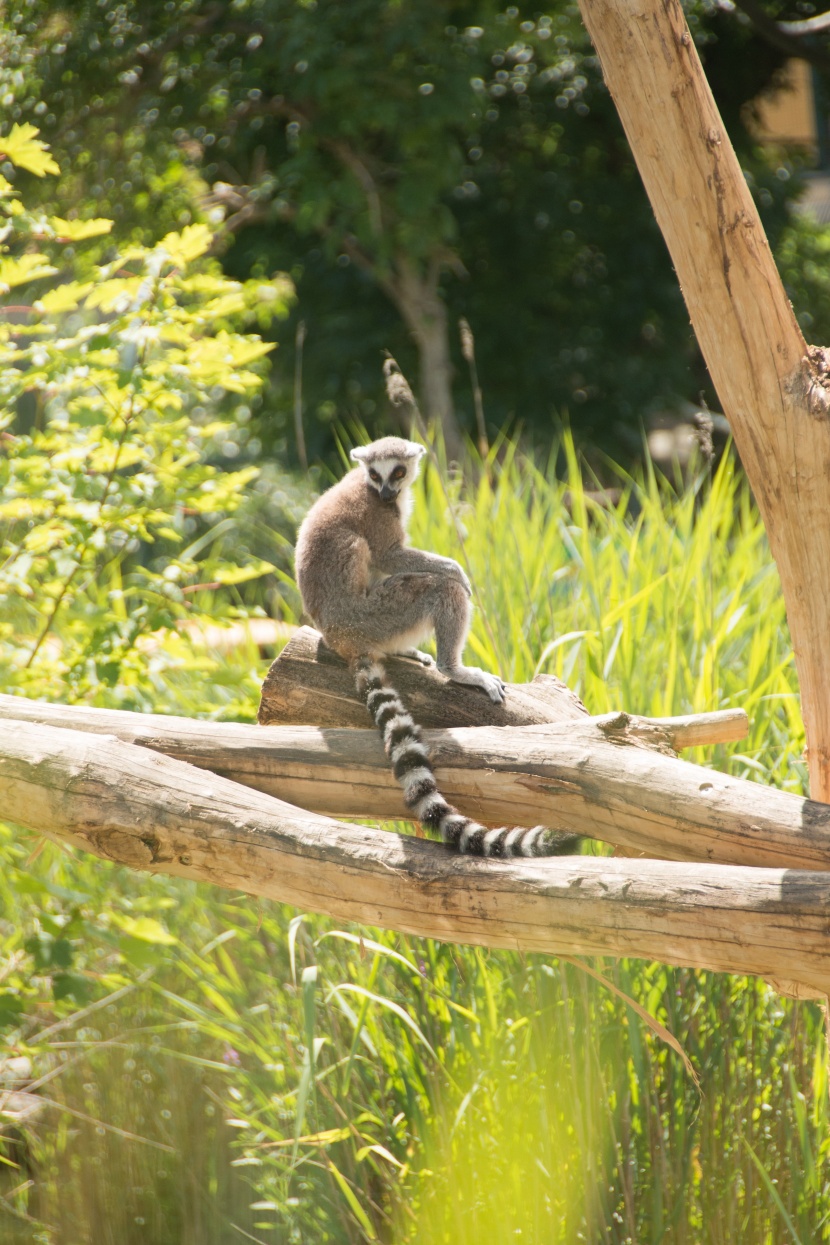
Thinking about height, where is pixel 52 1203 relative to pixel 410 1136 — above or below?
below

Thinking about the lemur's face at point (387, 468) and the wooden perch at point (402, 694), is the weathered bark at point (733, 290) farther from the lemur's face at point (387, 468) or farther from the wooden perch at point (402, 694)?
the lemur's face at point (387, 468)

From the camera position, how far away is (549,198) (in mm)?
7949

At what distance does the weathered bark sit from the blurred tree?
16.7 ft

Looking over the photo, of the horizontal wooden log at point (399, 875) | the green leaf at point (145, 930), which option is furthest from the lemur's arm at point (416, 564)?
the green leaf at point (145, 930)

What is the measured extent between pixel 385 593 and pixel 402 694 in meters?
0.35

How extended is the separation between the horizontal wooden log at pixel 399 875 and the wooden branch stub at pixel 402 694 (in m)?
0.41

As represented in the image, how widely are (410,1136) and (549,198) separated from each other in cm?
704

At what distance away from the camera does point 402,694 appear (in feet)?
7.89

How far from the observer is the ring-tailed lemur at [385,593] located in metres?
2.10

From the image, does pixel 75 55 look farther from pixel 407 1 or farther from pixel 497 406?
pixel 497 406

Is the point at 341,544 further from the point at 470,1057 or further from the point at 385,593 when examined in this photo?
the point at 470,1057

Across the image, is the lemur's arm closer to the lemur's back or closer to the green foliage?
the lemur's back

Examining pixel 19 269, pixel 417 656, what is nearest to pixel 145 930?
pixel 417 656

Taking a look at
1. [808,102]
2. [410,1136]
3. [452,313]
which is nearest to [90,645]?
[410,1136]
